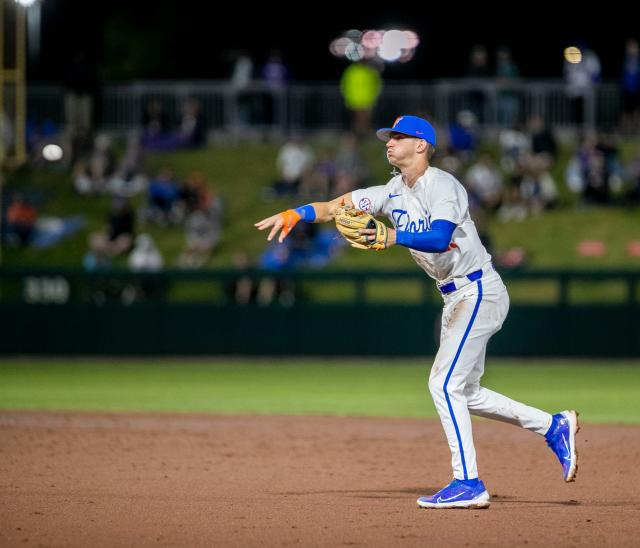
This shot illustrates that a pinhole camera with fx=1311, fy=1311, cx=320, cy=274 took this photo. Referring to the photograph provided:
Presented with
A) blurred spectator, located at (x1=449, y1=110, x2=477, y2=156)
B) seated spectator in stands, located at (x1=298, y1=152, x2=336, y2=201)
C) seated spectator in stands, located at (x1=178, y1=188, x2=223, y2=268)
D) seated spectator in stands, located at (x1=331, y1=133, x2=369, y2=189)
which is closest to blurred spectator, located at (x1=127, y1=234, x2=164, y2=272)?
seated spectator in stands, located at (x1=178, y1=188, x2=223, y2=268)

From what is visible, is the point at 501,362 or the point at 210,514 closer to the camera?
the point at 210,514

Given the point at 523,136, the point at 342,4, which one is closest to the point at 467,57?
the point at 342,4

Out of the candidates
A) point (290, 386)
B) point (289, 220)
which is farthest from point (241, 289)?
point (289, 220)

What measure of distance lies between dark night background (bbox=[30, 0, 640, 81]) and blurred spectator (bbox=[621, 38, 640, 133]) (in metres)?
5.93

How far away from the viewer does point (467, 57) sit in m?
31.2

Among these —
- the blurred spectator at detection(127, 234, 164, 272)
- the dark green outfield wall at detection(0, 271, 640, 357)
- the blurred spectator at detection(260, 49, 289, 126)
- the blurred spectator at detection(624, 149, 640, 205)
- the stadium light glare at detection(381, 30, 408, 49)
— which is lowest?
the dark green outfield wall at detection(0, 271, 640, 357)

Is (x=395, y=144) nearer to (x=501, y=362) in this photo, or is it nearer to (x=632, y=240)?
(x=501, y=362)

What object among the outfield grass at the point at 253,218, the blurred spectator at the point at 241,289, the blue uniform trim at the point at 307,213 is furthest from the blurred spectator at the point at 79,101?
the blue uniform trim at the point at 307,213

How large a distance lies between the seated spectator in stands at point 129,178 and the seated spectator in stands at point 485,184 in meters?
6.01

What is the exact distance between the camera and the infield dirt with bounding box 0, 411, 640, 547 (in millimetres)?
6703

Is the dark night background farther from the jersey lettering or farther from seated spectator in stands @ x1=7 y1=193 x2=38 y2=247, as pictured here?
Result: the jersey lettering

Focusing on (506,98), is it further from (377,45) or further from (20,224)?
(20,224)

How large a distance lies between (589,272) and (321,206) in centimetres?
1146

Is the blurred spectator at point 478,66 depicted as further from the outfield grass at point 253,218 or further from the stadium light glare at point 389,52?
the stadium light glare at point 389,52
